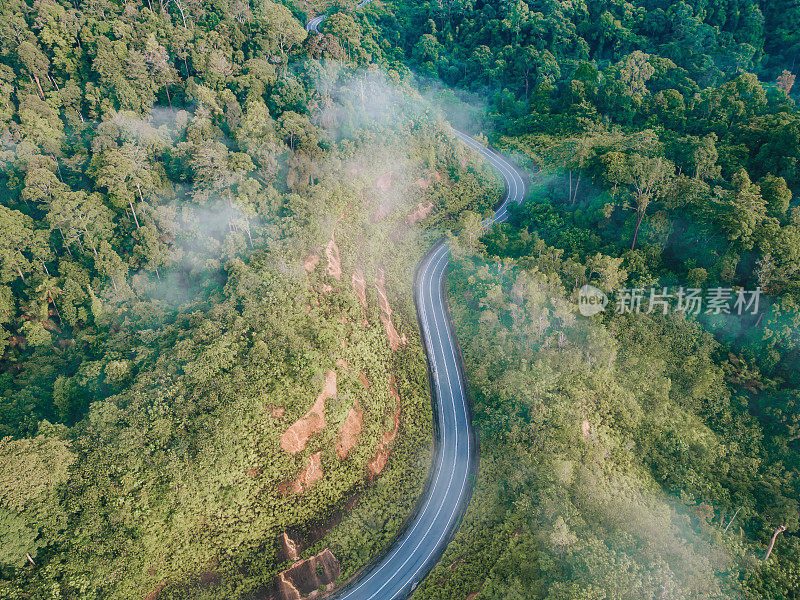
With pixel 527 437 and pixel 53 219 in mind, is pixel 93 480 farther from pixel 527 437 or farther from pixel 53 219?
pixel 527 437

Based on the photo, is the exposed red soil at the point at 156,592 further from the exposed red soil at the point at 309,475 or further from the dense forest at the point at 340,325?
the exposed red soil at the point at 309,475

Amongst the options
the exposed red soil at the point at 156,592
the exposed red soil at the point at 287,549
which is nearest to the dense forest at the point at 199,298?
the exposed red soil at the point at 156,592

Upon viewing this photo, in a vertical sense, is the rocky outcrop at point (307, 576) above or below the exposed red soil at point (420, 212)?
below

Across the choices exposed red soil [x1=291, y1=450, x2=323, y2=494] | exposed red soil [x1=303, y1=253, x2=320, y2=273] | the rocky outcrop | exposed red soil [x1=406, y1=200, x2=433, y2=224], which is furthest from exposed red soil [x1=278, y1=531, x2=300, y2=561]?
exposed red soil [x1=406, y1=200, x2=433, y2=224]

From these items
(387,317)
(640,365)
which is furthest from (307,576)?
(640,365)

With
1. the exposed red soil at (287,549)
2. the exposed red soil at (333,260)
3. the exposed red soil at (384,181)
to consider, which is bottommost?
the exposed red soil at (287,549)

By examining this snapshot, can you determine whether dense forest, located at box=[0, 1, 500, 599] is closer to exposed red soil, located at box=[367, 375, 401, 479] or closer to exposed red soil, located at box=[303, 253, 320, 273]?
exposed red soil, located at box=[367, 375, 401, 479]

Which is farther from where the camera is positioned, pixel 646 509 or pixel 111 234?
pixel 111 234

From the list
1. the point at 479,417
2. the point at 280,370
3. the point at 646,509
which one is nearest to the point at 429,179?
the point at 479,417
